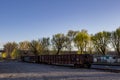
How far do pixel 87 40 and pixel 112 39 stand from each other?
435 inches

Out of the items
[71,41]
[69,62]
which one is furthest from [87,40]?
[69,62]

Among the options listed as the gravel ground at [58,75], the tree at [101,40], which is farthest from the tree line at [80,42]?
the gravel ground at [58,75]

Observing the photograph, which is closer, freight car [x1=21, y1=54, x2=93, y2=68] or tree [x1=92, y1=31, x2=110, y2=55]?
freight car [x1=21, y1=54, x2=93, y2=68]

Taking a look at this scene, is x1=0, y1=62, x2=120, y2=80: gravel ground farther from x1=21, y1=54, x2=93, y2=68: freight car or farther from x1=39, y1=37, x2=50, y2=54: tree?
x1=39, y1=37, x2=50, y2=54: tree

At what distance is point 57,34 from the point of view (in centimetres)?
12312

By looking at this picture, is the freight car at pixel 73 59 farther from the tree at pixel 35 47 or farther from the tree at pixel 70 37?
Result: the tree at pixel 35 47

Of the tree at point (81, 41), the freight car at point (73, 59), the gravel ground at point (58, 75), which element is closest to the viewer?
the gravel ground at point (58, 75)

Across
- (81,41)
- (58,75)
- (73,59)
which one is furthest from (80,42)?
(58,75)

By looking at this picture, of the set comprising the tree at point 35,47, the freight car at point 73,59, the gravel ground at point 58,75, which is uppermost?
the tree at point 35,47

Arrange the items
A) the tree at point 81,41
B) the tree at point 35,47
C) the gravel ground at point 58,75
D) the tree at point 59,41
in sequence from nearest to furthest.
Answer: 1. the gravel ground at point 58,75
2. the tree at point 81,41
3. the tree at point 59,41
4. the tree at point 35,47

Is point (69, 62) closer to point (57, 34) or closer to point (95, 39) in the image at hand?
point (95, 39)

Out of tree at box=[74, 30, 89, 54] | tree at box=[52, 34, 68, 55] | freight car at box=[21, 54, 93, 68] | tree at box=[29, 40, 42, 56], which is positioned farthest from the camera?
tree at box=[29, 40, 42, 56]

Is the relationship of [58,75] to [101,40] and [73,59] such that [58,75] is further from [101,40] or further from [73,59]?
[101,40]

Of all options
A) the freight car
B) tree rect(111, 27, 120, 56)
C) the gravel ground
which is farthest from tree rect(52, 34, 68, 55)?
the gravel ground
